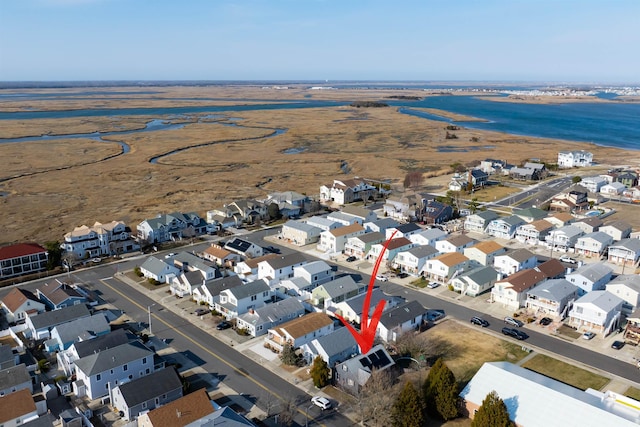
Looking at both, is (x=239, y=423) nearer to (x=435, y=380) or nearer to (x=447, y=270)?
(x=435, y=380)

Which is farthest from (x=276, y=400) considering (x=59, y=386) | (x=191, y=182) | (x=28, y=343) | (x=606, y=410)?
(x=191, y=182)

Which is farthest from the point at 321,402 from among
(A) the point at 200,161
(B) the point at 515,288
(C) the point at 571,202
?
(A) the point at 200,161

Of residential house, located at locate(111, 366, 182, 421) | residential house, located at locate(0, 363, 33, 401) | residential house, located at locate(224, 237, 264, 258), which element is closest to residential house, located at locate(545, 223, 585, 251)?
residential house, located at locate(224, 237, 264, 258)

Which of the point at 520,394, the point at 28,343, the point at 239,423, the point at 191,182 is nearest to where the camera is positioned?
the point at 239,423

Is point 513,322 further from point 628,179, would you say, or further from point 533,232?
point 628,179

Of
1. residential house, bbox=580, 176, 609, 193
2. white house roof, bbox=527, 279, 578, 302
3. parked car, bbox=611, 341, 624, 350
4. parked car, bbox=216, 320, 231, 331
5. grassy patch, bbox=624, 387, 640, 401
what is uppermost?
Answer: residential house, bbox=580, 176, 609, 193

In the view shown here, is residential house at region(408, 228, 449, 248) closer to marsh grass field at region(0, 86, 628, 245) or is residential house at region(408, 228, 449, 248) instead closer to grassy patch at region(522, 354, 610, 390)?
grassy patch at region(522, 354, 610, 390)

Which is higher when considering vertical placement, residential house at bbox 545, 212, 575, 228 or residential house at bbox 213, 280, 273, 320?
residential house at bbox 545, 212, 575, 228
